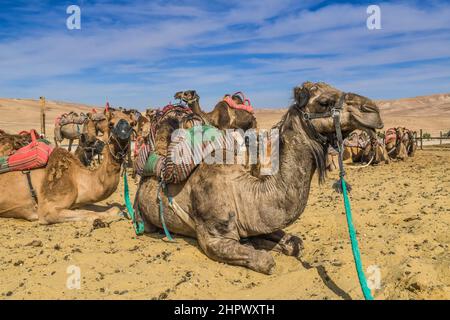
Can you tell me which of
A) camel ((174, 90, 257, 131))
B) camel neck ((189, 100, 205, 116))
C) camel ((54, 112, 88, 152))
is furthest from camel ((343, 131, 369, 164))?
camel ((54, 112, 88, 152))

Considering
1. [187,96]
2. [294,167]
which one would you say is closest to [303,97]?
[294,167]

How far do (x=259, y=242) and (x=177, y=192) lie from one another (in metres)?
1.10

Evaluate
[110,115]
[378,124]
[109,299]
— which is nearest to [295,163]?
[378,124]

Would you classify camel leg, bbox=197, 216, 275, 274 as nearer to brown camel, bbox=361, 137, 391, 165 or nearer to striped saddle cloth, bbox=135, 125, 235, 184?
striped saddle cloth, bbox=135, 125, 235, 184

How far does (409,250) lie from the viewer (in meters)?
4.79

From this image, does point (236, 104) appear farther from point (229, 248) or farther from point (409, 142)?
point (409, 142)

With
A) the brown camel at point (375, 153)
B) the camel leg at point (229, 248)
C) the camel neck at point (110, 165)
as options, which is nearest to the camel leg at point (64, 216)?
the camel neck at point (110, 165)

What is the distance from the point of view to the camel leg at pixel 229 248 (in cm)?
434

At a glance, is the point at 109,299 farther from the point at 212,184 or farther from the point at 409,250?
the point at 409,250

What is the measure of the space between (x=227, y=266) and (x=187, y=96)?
3.80m

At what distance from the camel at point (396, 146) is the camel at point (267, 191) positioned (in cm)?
1431

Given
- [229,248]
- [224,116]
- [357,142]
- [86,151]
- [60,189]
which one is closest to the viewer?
[229,248]

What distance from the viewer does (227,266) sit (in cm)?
452

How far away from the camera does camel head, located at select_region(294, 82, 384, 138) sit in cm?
376
